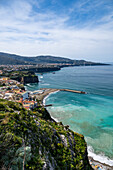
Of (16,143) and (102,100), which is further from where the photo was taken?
(102,100)

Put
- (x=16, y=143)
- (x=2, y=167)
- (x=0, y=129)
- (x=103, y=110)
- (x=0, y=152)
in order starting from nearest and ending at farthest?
1. (x=2, y=167)
2. (x=0, y=152)
3. (x=16, y=143)
4. (x=0, y=129)
5. (x=103, y=110)

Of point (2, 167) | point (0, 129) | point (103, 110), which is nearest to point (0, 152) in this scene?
point (2, 167)

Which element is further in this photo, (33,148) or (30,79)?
(30,79)

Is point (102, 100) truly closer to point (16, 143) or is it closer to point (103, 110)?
point (103, 110)

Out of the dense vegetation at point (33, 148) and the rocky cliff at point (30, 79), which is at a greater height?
the dense vegetation at point (33, 148)

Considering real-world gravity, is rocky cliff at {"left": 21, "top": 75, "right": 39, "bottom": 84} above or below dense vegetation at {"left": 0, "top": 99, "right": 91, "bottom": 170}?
below

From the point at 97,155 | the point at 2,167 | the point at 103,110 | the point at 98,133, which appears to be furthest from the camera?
the point at 103,110

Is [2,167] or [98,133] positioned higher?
[2,167]

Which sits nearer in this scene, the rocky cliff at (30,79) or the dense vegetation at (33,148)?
the dense vegetation at (33,148)

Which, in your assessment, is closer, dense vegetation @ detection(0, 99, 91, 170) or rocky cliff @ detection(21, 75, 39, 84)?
dense vegetation @ detection(0, 99, 91, 170)

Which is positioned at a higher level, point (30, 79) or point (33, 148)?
point (33, 148)

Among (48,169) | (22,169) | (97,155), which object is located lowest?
(97,155)
